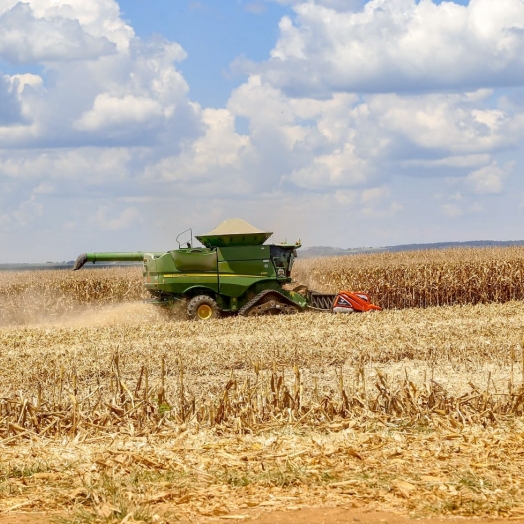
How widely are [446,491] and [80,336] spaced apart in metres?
11.6

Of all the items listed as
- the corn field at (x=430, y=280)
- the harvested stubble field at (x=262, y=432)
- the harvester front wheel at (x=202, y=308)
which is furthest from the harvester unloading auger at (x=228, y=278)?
the corn field at (x=430, y=280)

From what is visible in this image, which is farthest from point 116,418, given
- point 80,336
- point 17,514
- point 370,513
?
point 80,336

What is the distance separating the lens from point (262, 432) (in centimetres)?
868

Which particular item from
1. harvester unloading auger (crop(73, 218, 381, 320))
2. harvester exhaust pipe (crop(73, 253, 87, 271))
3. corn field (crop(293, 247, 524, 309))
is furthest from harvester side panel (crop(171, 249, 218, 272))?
corn field (crop(293, 247, 524, 309))

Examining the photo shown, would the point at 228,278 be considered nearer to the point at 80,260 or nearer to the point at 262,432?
the point at 80,260

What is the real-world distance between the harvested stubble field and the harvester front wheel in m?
4.04

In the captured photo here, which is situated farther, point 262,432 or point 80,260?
point 80,260

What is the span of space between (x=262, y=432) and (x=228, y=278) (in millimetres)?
11315

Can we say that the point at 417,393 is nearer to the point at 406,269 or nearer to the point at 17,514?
the point at 17,514

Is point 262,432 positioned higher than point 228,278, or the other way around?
point 228,278

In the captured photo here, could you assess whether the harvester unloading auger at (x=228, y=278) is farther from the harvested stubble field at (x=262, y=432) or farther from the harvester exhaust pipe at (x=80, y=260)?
the harvested stubble field at (x=262, y=432)

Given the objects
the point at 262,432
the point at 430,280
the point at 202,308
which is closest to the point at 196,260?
the point at 202,308

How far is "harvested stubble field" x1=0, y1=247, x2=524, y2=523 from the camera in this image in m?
6.60

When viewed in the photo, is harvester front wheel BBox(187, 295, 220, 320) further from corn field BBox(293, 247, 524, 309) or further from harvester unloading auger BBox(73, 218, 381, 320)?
corn field BBox(293, 247, 524, 309)
